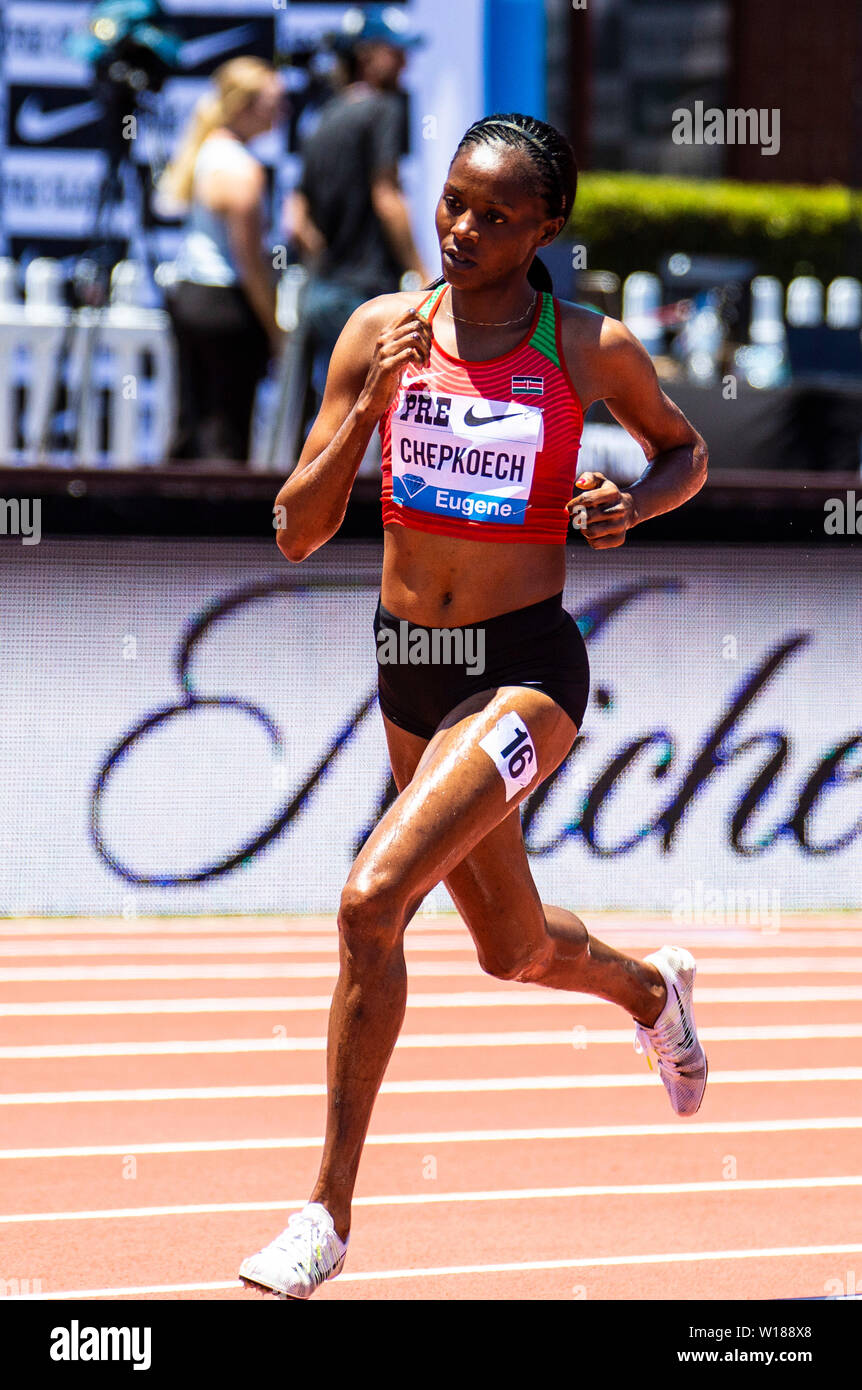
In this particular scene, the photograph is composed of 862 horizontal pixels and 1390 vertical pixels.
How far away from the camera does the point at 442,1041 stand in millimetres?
6406

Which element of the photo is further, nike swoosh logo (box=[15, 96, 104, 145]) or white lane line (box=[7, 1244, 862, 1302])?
nike swoosh logo (box=[15, 96, 104, 145])

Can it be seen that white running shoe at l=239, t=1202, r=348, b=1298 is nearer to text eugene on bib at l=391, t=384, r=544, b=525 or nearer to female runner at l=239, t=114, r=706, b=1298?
female runner at l=239, t=114, r=706, b=1298

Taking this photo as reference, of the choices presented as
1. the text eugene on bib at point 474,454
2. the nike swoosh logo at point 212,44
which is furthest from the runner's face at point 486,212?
the nike swoosh logo at point 212,44

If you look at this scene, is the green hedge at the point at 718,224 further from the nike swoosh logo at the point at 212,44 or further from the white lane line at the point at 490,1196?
the white lane line at the point at 490,1196

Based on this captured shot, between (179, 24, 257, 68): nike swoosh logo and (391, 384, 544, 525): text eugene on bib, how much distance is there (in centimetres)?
824

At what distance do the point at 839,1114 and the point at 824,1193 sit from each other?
0.86 m

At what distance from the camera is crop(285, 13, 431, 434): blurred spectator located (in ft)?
28.4

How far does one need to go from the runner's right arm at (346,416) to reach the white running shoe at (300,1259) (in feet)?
4.36

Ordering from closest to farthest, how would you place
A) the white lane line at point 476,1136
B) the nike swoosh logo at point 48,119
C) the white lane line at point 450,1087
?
the white lane line at point 476,1136 → the white lane line at point 450,1087 → the nike swoosh logo at point 48,119

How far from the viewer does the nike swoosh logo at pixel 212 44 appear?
456 inches

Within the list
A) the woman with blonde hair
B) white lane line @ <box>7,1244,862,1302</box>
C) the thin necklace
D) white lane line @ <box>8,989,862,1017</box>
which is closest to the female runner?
the thin necklace

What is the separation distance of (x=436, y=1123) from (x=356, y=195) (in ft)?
16.1
